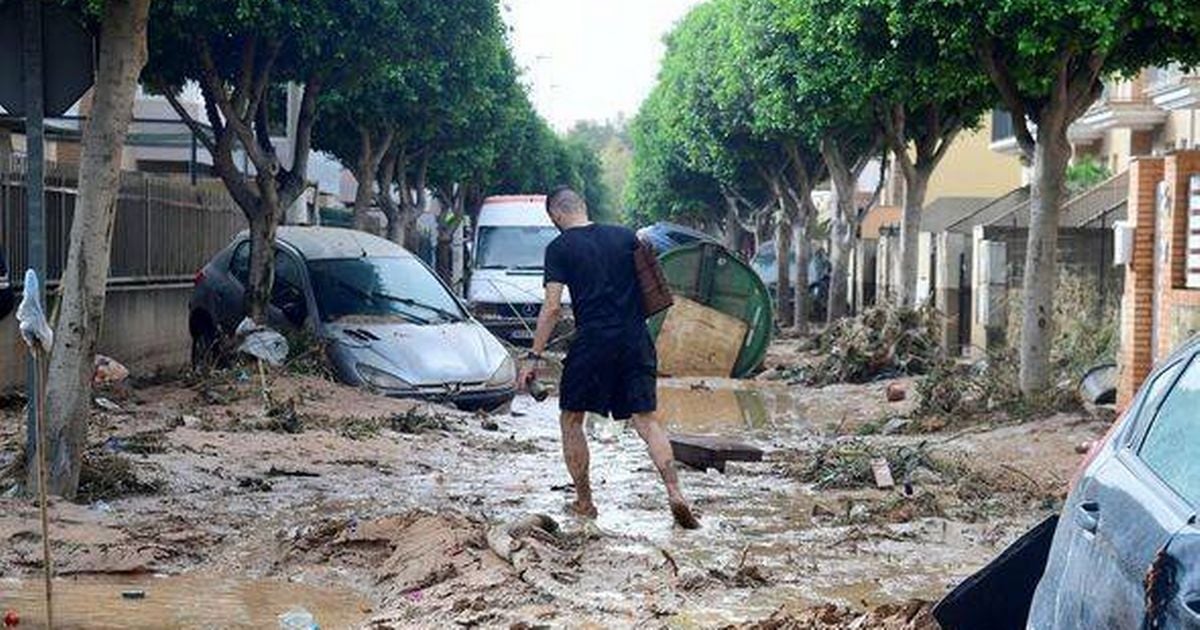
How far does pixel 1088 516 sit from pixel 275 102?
24104 millimetres

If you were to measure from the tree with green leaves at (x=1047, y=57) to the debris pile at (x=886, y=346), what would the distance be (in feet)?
16.8

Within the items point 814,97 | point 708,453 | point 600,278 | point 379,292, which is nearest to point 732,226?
point 814,97

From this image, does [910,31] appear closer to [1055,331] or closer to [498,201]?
[1055,331]

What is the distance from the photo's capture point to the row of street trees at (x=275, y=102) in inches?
369

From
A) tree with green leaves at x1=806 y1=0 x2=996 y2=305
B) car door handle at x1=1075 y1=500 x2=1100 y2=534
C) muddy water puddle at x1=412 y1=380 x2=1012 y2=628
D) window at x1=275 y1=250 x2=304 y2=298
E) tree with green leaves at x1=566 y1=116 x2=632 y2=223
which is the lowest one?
muddy water puddle at x1=412 y1=380 x2=1012 y2=628

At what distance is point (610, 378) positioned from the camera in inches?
376

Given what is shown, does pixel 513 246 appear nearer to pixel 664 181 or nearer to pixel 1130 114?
pixel 1130 114

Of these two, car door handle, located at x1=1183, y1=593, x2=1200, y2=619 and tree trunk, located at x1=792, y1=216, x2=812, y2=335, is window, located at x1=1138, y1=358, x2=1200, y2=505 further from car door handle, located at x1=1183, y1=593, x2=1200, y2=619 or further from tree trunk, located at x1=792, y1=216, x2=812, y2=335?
tree trunk, located at x1=792, y1=216, x2=812, y2=335

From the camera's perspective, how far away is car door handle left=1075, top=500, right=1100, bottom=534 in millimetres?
4367

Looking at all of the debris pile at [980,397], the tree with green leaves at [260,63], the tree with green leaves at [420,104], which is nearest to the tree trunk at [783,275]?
the tree with green leaves at [420,104]

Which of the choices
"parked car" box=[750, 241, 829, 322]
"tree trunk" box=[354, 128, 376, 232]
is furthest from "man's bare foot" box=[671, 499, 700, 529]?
"parked car" box=[750, 241, 829, 322]

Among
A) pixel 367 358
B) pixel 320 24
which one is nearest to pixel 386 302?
pixel 367 358

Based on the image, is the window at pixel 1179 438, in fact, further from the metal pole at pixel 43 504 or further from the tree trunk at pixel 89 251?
the tree trunk at pixel 89 251

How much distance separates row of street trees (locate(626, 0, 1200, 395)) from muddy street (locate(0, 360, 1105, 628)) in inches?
114
